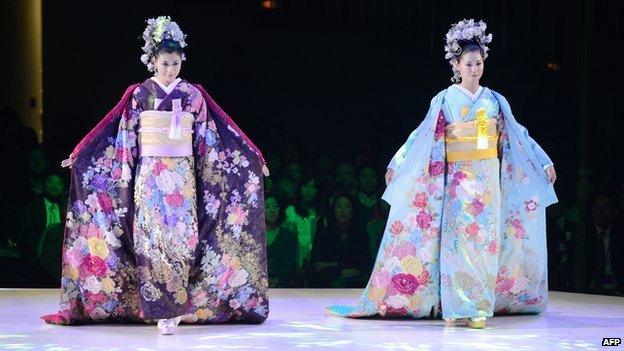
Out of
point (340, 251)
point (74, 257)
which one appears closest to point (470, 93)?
point (74, 257)

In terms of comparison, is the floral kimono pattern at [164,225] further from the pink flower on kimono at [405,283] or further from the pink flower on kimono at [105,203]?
the pink flower on kimono at [405,283]

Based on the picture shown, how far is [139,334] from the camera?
5.62m

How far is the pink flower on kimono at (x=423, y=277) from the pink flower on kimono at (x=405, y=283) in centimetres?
2

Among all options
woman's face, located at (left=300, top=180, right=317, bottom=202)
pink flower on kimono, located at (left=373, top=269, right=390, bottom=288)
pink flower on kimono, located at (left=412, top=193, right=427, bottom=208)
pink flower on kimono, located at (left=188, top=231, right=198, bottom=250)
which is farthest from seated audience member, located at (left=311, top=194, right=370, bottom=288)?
pink flower on kimono, located at (left=188, top=231, right=198, bottom=250)

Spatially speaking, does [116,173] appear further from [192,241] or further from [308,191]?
[308,191]

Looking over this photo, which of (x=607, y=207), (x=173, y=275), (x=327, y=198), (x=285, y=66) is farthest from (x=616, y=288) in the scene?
(x=173, y=275)

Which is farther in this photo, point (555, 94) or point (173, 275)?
point (555, 94)

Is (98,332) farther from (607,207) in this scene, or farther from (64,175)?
(607,207)

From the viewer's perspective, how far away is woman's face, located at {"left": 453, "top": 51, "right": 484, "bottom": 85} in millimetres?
6051

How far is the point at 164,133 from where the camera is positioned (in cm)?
580

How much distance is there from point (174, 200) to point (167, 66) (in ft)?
2.07

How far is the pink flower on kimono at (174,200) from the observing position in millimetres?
5758

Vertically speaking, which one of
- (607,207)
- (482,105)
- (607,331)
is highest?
(482,105)

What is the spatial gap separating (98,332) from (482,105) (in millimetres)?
2117
